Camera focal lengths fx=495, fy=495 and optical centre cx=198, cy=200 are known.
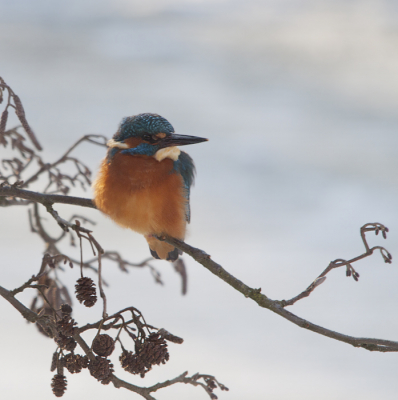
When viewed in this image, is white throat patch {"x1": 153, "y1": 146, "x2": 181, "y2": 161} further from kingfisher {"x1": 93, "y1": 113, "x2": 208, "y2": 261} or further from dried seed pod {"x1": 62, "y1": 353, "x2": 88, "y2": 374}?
dried seed pod {"x1": 62, "y1": 353, "x2": 88, "y2": 374}

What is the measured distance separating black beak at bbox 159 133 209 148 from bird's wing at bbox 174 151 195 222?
10 cm

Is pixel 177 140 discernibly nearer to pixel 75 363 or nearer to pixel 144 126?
pixel 144 126

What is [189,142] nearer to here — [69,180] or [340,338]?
[69,180]

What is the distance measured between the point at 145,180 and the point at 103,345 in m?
0.70

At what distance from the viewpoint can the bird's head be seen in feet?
5.62

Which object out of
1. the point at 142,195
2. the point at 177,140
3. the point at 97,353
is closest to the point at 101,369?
the point at 97,353

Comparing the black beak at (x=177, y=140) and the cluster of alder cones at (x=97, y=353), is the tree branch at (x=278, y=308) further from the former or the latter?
the black beak at (x=177, y=140)

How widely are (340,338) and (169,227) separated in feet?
2.58

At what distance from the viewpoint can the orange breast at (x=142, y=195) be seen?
1.66 meters

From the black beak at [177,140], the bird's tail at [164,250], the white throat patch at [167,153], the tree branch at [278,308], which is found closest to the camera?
the tree branch at [278,308]

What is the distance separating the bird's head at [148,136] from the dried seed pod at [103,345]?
0.76m

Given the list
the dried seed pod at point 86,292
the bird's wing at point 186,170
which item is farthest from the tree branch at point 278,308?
the bird's wing at point 186,170

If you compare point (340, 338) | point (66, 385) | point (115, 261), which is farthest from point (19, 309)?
point (340, 338)

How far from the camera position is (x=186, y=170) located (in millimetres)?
1903
